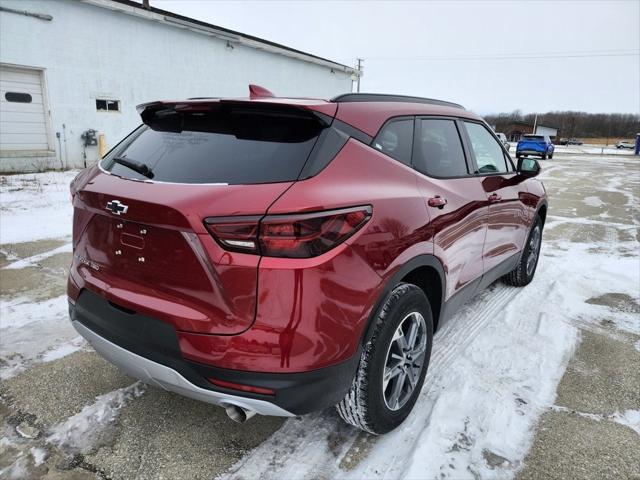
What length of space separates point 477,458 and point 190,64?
15788mm

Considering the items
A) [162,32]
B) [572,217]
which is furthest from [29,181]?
[572,217]

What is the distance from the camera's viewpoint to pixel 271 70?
18.8 metres

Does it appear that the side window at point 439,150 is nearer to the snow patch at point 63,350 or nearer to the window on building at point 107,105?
the snow patch at point 63,350

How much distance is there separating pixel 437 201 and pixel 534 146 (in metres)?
30.2

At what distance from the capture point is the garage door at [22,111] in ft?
35.7

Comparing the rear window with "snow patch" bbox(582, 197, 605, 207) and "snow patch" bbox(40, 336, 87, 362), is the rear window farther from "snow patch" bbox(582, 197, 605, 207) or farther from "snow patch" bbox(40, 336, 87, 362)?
"snow patch" bbox(582, 197, 605, 207)

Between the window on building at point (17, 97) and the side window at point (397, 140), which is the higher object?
the window on building at point (17, 97)

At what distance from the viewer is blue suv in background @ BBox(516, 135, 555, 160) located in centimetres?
2875

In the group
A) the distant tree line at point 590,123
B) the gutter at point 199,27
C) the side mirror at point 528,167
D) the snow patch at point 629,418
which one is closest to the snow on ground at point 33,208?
the gutter at point 199,27

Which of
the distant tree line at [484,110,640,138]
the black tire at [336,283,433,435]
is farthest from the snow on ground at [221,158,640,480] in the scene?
the distant tree line at [484,110,640,138]

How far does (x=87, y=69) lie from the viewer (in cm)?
1234

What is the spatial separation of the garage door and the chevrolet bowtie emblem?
37.7ft

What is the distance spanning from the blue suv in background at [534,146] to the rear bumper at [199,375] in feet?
99.6

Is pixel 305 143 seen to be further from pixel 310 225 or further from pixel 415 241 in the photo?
pixel 415 241
